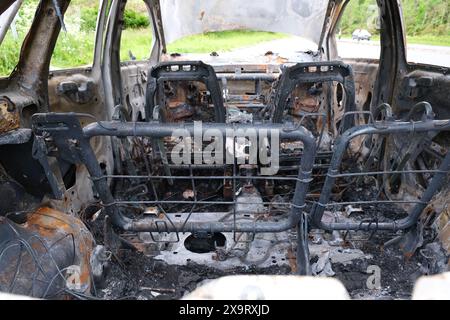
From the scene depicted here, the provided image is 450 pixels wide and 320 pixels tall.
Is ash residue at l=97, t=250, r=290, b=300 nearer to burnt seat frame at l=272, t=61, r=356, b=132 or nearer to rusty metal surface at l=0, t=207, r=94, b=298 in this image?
rusty metal surface at l=0, t=207, r=94, b=298

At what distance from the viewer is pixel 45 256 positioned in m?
2.01

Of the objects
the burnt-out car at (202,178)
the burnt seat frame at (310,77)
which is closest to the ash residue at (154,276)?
the burnt-out car at (202,178)

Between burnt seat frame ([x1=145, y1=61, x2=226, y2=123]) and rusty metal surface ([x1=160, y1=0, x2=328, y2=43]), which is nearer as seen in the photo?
burnt seat frame ([x1=145, y1=61, x2=226, y2=123])

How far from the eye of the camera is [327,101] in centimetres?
417

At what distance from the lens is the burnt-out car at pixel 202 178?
1.95m

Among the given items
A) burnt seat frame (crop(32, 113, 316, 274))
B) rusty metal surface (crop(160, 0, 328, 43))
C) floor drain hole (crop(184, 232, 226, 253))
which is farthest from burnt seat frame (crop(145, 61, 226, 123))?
rusty metal surface (crop(160, 0, 328, 43))

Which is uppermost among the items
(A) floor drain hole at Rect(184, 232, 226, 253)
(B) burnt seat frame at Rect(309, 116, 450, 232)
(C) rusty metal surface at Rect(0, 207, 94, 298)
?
(B) burnt seat frame at Rect(309, 116, 450, 232)

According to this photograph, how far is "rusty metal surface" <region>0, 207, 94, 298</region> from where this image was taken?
186 cm

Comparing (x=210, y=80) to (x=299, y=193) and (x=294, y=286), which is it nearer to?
(x=299, y=193)

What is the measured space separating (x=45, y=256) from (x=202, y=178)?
98cm

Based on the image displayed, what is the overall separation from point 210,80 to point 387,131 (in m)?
1.85

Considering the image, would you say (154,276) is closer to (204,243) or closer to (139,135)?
(204,243)

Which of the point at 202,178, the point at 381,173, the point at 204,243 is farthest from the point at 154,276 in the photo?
the point at 381,173
